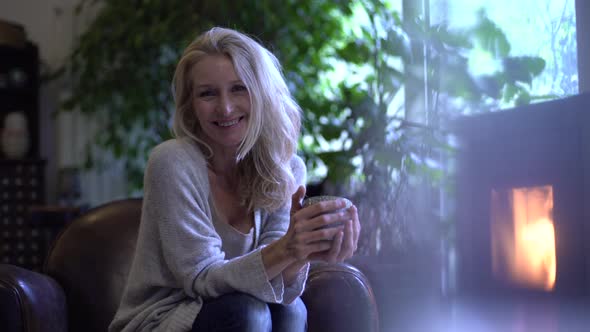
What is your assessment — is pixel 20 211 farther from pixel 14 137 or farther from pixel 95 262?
pixel 95 262

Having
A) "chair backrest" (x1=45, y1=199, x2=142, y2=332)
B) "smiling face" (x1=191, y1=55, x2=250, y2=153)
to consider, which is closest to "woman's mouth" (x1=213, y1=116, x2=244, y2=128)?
"smiling face" (x1=191, y1=55, x2=250, y2=153)

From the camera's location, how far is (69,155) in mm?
4594

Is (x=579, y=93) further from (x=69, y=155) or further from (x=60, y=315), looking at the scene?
(x=69, y=155)

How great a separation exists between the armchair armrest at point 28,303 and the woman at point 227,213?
6.6 inches

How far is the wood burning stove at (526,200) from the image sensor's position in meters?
1.66

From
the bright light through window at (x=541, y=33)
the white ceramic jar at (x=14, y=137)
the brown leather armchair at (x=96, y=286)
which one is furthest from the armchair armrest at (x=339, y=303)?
the white ceramic jar at (x=14, y=137)

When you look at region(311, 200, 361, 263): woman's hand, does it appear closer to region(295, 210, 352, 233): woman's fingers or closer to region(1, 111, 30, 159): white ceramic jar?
region(295, 210, 352, 233): woman's fingers

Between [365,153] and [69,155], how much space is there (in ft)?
8.97

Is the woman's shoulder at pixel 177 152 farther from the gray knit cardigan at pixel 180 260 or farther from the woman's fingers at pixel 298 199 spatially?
the woman's fingers at pixel 298 199

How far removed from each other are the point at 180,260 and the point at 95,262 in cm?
48

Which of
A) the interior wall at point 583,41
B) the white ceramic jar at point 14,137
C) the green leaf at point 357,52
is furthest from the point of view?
the white ceramic jar at point 14,137

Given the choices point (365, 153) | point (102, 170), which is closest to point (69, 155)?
point (102, 170)

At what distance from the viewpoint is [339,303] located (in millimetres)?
1461

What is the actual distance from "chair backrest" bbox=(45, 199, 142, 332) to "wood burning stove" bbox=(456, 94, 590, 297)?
3.14ft
